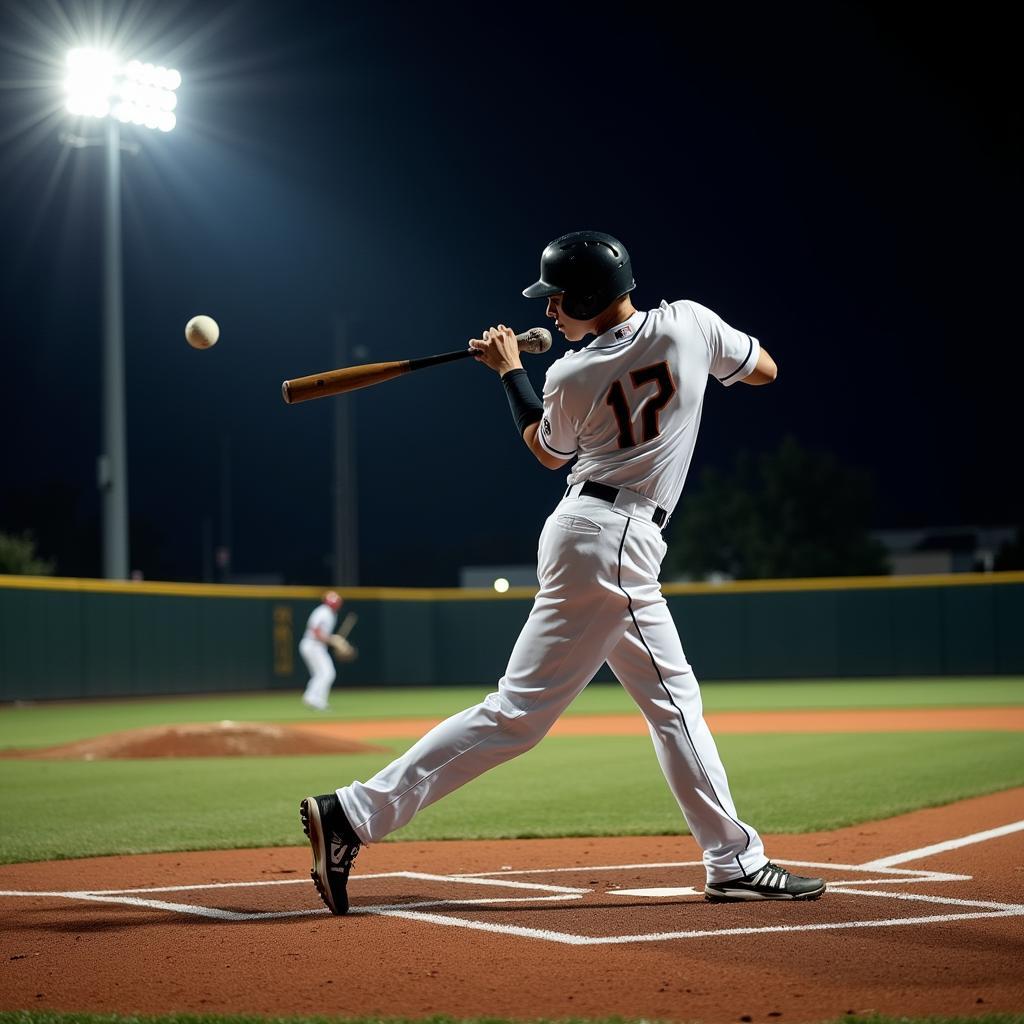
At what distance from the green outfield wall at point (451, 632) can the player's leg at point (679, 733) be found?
2032 centimetres

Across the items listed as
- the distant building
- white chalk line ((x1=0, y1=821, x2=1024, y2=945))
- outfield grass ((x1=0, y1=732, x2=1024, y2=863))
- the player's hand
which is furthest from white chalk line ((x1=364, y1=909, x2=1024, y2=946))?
the distant building

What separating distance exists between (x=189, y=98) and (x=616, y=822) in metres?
24.9

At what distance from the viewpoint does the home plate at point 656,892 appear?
496cm

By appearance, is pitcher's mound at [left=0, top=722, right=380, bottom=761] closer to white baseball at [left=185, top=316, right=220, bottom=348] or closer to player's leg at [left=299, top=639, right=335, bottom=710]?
white baseball at [left=185, top=316, right=220, bottom=348]

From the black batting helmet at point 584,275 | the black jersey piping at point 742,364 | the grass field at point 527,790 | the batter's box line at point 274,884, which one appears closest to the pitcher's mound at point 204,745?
the grass field at point 527,790

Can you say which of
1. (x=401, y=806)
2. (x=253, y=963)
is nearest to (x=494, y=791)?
(x=401, y=806)

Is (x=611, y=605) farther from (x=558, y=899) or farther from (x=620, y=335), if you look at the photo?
(x=558, y=899)

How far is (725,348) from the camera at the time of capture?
15.9 feet

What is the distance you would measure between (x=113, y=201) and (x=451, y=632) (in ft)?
50.5

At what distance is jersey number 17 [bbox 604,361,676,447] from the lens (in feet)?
15.1

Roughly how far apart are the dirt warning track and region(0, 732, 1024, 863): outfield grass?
37.2 inches

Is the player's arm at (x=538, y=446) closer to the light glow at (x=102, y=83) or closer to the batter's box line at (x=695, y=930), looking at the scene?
the batter's box line at (x=695, y=930)

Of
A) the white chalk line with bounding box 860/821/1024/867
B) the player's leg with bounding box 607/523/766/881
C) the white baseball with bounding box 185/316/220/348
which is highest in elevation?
the white baseball with bounding box 185/316/220/348

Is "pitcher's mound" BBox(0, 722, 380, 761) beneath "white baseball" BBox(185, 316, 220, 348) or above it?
beneath
